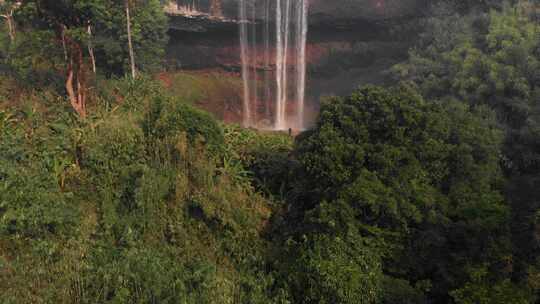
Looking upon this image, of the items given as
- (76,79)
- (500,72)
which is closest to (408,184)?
(500,72)

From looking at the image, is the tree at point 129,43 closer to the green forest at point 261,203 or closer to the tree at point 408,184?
the green forest at point 261,203

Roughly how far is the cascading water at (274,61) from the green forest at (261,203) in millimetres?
10294

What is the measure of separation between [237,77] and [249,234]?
1660 centimetres

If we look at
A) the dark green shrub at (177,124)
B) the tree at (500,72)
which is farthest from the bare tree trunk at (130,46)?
the tree at (500,72)

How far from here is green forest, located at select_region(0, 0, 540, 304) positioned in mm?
9734

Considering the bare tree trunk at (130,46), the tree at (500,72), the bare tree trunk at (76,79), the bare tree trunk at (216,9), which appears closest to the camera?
the tree at (500,72)

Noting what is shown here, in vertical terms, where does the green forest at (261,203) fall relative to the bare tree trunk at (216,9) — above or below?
below

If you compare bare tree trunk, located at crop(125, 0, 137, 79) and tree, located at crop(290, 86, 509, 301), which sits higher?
bare tree trunk, located at crop(125, 0, 137, 79)

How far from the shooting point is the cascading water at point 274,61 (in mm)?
25234

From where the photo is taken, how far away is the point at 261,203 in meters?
12.8

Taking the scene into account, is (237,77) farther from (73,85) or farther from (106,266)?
(106,266)

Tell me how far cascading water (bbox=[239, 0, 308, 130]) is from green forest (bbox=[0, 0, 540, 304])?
33.8 feet

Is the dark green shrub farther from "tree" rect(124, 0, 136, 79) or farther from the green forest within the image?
"tree" rect(124, 0, 136, 79)

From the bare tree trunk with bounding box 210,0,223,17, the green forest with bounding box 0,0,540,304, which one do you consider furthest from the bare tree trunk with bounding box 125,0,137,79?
the bare tree trunk with bounding box 210,0,223,17
